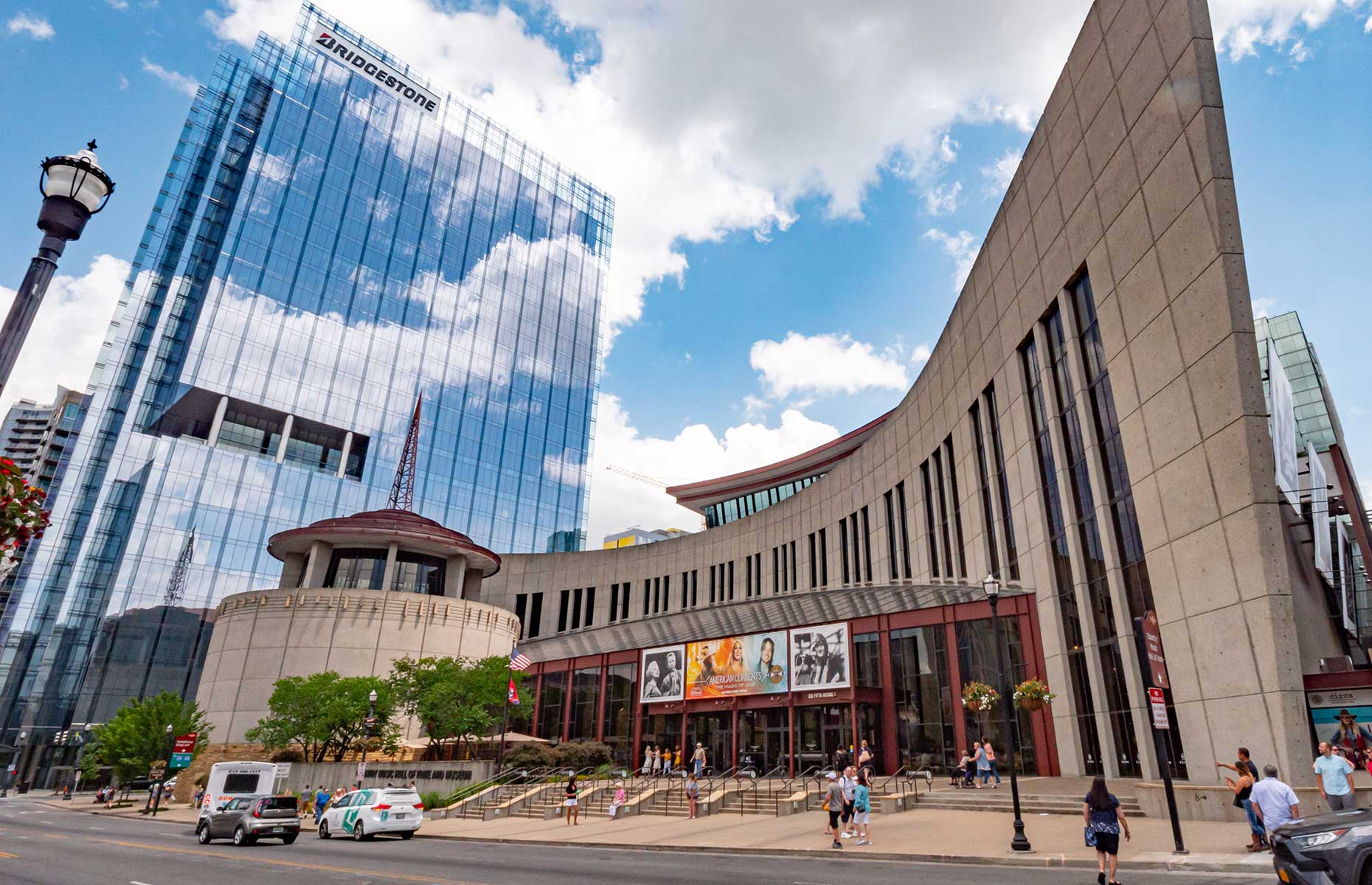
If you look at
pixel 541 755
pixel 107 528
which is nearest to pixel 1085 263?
pixel 541 755

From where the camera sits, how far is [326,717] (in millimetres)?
41875

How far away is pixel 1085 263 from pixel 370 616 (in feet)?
155

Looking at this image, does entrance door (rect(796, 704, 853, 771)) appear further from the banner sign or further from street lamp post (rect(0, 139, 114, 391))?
street lamp post (rect(0, 139, 114, 391))

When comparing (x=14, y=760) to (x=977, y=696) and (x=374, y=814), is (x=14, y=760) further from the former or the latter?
(x=977, y=696)

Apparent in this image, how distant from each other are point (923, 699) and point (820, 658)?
479 centimetres

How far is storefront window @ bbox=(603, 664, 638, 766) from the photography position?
4334 centimetres

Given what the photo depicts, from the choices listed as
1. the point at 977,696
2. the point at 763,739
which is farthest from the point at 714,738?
the point at 977,696

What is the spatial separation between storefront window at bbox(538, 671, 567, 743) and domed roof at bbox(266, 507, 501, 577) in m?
13.7

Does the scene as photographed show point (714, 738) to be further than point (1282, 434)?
Yes

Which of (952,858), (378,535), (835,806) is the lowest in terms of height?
(952,858)

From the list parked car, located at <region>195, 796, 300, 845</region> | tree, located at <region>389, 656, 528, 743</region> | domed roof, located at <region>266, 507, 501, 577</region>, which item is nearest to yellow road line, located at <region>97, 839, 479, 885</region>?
parked car, located at <region>195, 796, 300, 845</region>

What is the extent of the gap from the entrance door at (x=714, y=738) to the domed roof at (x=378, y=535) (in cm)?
2601

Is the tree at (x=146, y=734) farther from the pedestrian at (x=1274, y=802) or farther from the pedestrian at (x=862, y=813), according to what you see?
the pedestrian at (x=1274, y=802)

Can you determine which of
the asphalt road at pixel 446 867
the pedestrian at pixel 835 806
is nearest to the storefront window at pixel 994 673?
the pedestrian at pixel 835 806
